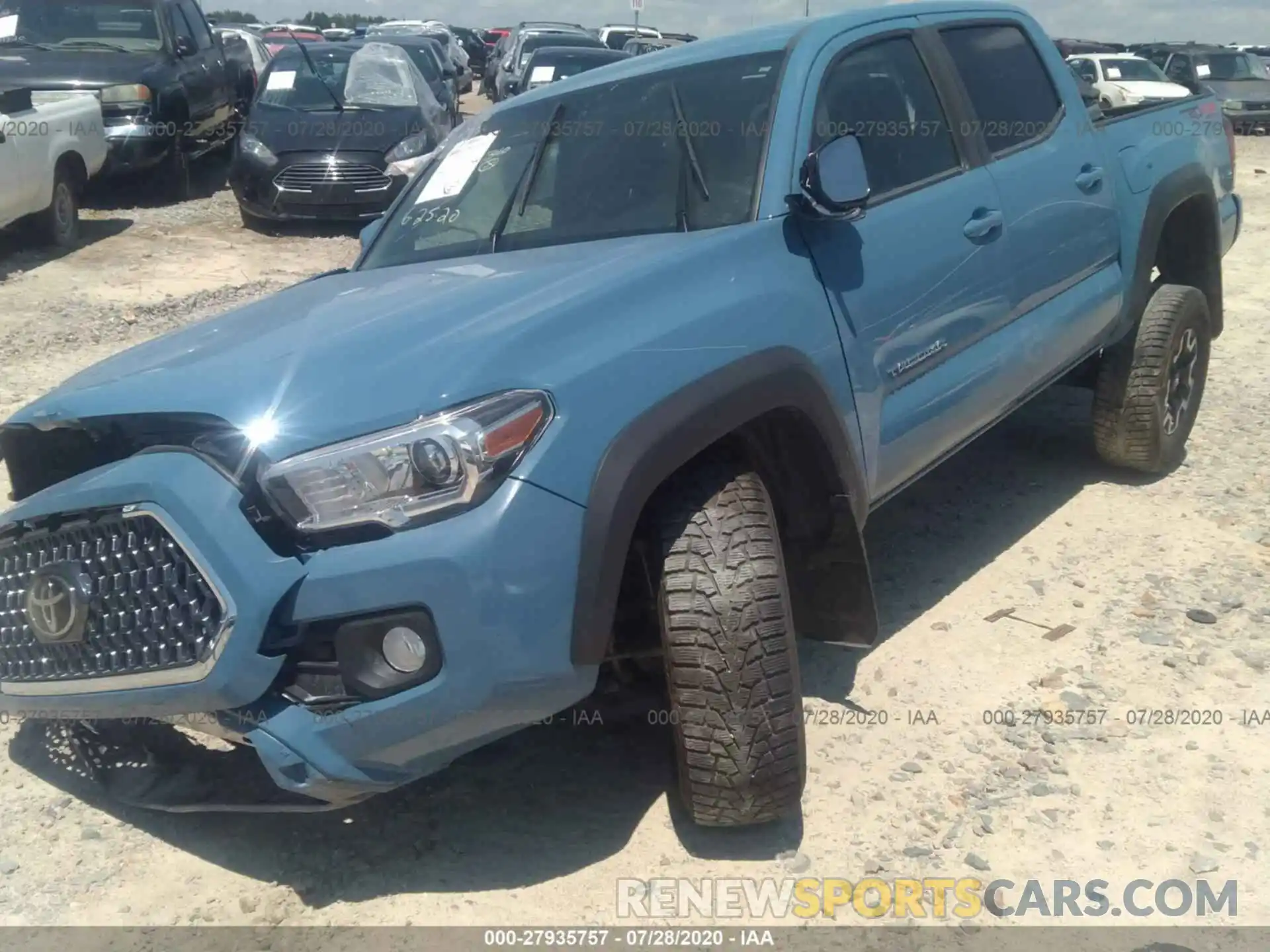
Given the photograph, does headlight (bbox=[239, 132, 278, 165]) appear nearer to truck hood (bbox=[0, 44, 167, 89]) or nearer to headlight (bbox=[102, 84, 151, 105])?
headlight (bbox=[102, 84, 151, 105])

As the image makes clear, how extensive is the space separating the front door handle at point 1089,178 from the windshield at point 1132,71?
1843 centimetres

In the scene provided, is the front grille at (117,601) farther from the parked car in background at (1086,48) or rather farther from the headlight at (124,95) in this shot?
the parked car in background at (1086,48)

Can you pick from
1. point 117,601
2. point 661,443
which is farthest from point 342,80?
point 661,443

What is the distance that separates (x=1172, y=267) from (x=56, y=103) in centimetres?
894

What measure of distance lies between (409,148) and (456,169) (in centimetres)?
764

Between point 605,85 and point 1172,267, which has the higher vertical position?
point 605,85

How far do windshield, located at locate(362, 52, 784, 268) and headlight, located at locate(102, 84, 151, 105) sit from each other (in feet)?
29.0

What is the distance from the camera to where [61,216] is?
413 inches

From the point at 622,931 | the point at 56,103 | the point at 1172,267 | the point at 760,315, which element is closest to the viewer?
the point at 622,931

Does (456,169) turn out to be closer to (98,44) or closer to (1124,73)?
(98,44)

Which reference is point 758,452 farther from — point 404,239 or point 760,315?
point 404,239

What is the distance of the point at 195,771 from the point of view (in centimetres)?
327

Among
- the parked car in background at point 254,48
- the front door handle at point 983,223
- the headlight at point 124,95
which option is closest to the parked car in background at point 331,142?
the headlight at point 124,95

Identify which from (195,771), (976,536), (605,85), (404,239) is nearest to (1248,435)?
(976,536)
